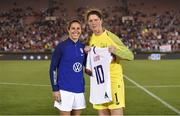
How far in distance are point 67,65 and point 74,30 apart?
19.6 inches

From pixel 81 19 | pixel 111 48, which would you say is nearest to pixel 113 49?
pixel 111 48

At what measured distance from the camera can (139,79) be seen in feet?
72.1

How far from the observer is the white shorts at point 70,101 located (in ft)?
22.5

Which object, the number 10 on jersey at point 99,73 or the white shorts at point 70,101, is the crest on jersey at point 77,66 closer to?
the white shorts at point 70,101

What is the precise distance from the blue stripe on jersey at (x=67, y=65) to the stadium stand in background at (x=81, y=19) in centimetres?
4164

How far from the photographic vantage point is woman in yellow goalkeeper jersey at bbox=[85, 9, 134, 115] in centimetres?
640

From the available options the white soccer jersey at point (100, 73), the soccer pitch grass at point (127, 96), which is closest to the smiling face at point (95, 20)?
the white soccer jersey at point (100, 73)

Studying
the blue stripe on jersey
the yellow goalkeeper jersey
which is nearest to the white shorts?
the blue stripe on jersey

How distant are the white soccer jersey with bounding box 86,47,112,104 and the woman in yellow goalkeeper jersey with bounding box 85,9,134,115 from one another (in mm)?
76

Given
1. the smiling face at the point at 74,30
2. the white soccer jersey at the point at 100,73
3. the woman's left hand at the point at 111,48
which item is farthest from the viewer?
the smiling face at the point at 74,30

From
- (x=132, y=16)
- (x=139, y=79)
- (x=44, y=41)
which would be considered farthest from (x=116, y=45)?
(x=132, y=16)

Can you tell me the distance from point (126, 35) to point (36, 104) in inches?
1486

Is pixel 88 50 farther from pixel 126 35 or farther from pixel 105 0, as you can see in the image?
pixel 105 0

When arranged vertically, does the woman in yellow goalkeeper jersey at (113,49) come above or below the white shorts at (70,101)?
above
